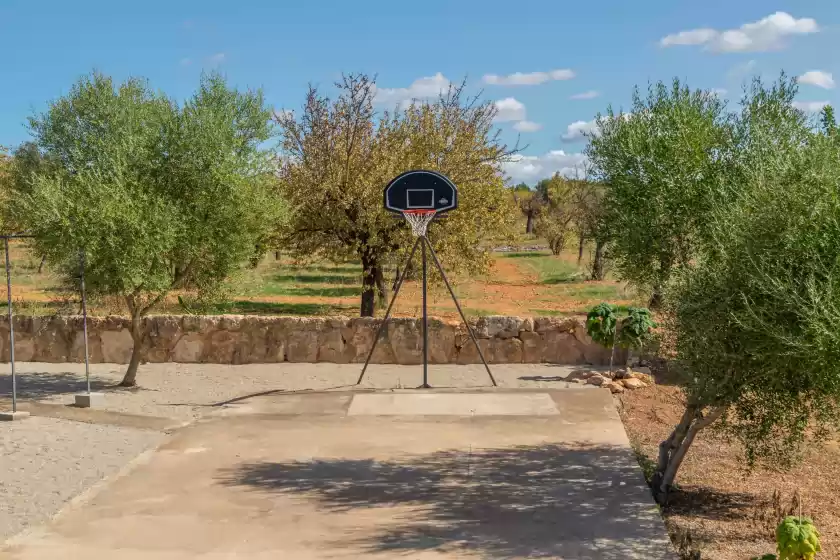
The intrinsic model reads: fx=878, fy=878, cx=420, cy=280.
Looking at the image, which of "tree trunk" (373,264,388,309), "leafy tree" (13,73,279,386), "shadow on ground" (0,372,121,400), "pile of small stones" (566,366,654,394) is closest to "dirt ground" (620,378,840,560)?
"pile of small stones" (566,366,654,394)

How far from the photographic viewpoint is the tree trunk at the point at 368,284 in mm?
23469

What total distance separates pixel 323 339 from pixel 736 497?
390 inches

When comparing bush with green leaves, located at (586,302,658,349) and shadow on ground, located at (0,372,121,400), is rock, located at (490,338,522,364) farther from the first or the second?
shadow on ground, located at (0,372,121,400)

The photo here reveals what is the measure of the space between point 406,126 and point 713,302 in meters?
17.7

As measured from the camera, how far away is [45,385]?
51.8ft

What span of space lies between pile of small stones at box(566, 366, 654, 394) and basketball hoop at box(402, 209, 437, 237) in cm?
382

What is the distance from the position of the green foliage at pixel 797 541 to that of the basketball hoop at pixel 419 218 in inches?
401

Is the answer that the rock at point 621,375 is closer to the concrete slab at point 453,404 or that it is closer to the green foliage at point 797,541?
the concrete slab at point 453,404

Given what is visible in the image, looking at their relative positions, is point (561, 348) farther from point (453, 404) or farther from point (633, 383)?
point (453, 404)

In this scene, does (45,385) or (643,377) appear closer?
(643,377)

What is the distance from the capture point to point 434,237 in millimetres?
22516

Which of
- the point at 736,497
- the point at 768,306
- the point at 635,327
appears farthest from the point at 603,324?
the point at 768,306

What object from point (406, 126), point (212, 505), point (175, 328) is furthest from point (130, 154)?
point (406, 126)

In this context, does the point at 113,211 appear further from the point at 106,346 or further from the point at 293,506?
the point at 293,506
